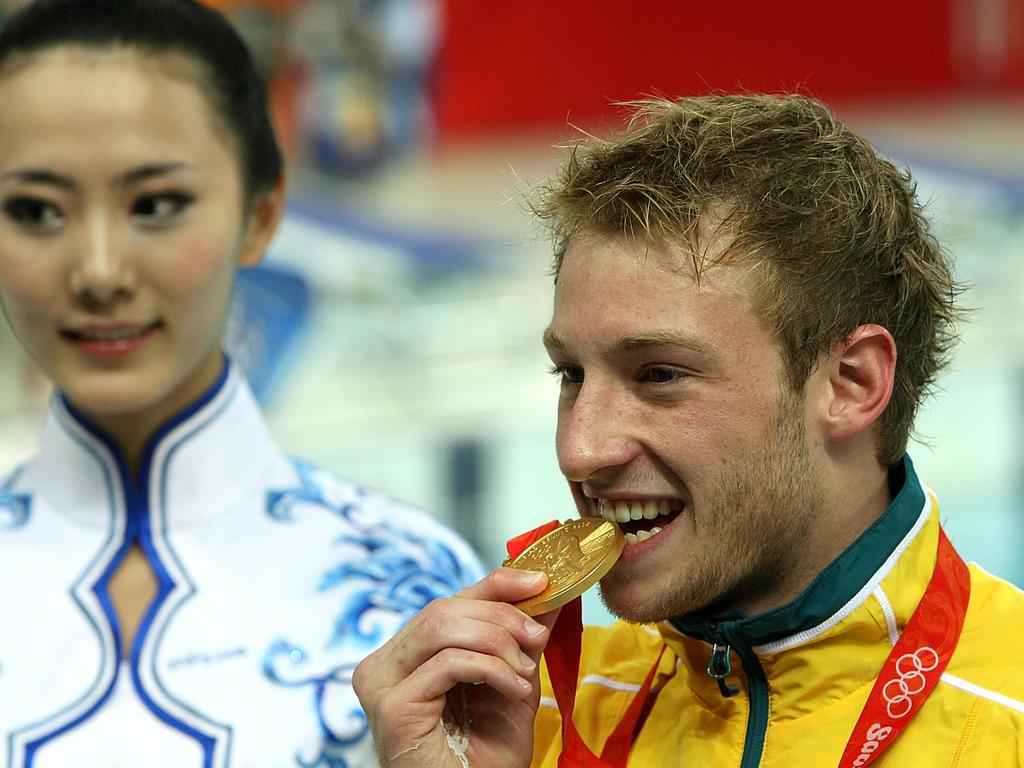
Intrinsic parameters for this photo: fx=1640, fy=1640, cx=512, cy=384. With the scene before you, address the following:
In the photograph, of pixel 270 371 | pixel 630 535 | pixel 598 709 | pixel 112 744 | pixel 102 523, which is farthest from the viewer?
pixel 270 371

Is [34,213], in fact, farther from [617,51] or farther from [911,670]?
[617,51]

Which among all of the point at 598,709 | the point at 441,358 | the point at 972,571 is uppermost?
the point at 972,571

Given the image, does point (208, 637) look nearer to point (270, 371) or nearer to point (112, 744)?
point (112, 744)

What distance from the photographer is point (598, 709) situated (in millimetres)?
1698

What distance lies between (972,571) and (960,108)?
7689 millimetres

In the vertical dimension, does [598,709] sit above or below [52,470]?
below

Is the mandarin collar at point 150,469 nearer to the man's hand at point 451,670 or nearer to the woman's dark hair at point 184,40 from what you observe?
the woman's dark hair at point 184,40

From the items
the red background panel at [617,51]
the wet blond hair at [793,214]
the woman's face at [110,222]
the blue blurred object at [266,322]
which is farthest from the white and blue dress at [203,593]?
the red background panel at [617,51]

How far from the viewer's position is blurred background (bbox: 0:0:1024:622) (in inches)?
235

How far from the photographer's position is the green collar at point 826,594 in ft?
5.02

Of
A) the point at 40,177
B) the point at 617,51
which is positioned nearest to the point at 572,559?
the point at 40,177

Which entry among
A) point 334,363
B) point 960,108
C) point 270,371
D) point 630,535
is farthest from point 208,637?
point 960,108

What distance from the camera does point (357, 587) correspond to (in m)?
2.02

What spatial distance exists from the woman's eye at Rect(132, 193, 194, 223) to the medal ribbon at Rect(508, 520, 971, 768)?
0.63 m
